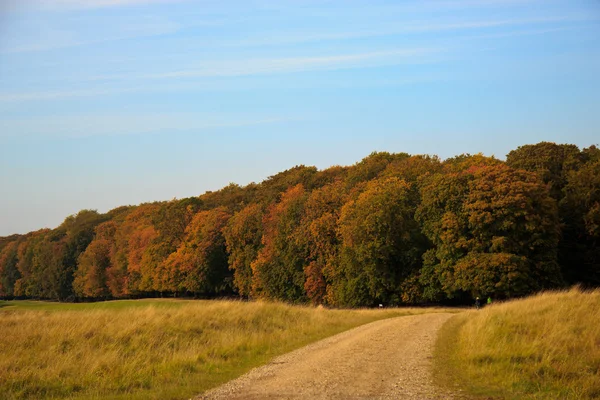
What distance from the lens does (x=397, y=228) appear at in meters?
52.2

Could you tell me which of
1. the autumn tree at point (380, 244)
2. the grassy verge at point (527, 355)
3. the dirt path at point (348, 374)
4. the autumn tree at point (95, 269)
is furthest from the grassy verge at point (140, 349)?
the autumn tree at point (95, 269)

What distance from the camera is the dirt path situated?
11.9 m

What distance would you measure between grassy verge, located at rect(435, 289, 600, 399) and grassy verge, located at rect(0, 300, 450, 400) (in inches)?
225

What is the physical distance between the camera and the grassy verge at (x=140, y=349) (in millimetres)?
14062

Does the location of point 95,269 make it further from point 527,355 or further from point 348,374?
point 527,355

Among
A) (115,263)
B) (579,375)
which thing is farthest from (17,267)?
(579,375)

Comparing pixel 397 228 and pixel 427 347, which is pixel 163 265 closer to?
pixel 397 228

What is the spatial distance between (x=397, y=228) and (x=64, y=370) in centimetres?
3989

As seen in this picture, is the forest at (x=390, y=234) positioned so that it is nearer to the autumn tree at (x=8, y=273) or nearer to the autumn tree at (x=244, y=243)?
the autumn tree at (x=244, y=243)

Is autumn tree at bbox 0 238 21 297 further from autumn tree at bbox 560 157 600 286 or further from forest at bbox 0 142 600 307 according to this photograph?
autumn tree at bbox 560 157 600 286

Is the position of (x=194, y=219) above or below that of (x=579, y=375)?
above

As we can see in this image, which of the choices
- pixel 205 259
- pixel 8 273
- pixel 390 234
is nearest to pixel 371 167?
pixel 390 234

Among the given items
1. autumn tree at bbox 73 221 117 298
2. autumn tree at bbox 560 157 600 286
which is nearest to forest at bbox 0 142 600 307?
autumn tree at bbox 560 157 600 286

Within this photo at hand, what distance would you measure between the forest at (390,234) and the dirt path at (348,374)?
1123 inches
